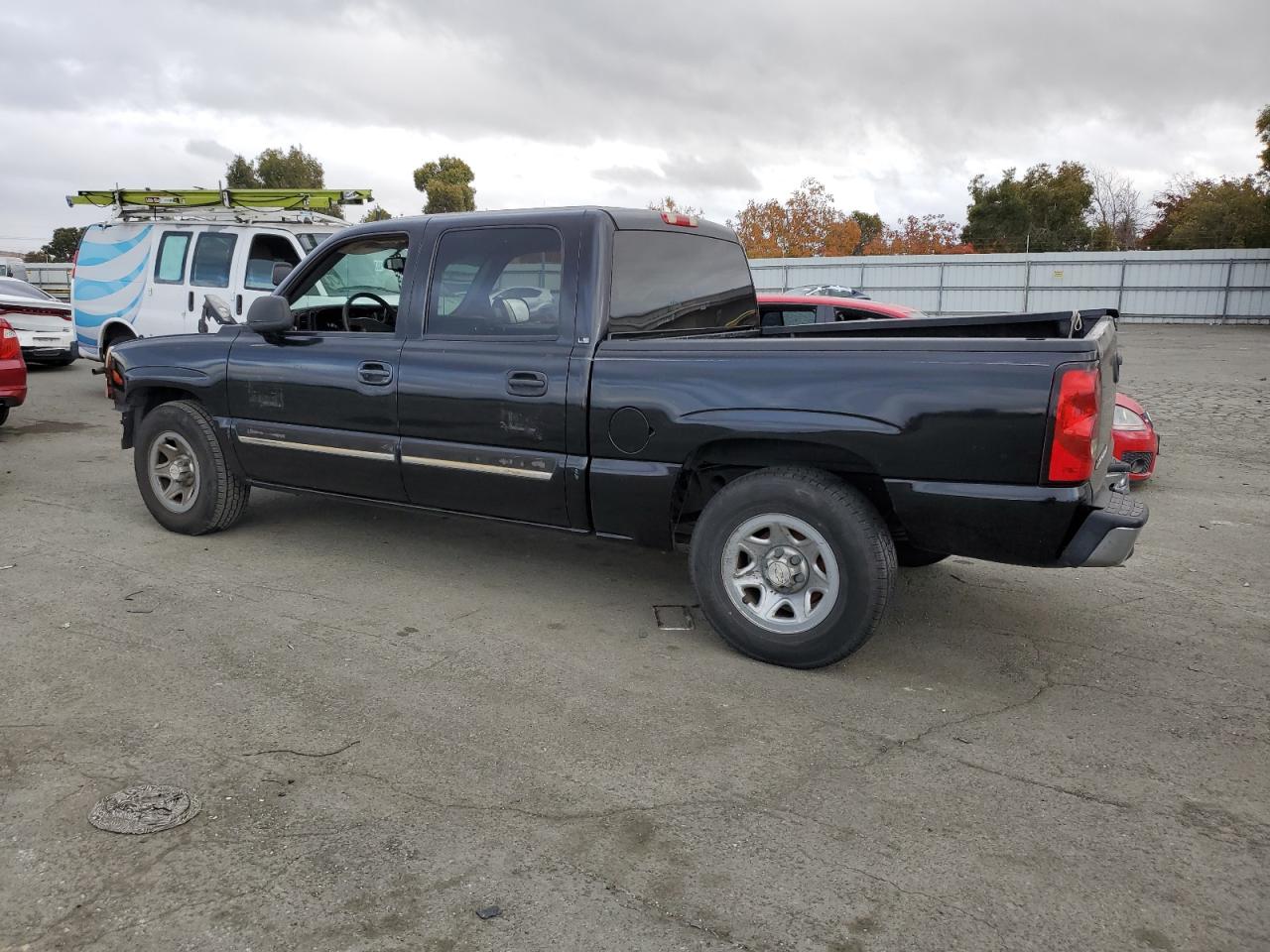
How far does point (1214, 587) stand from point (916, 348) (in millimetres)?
2773

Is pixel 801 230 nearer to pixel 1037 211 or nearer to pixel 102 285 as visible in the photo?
pixel 1037 211

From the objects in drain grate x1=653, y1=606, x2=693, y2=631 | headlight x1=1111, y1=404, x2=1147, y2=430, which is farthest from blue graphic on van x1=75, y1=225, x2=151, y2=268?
headlight x1=1111, y1=404, x2=1147, y2=430

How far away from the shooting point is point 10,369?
855 centimetres

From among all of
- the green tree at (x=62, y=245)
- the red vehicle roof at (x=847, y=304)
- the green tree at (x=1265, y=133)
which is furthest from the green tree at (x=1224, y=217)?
the green tree at (x=62, y=245)

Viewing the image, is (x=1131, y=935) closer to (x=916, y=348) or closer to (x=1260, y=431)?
(x=916, y=348)

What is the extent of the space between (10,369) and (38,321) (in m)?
6.33

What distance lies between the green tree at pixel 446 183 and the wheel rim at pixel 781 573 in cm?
4927

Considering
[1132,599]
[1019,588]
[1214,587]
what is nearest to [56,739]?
[1019,588]

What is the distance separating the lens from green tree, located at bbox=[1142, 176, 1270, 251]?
112ft

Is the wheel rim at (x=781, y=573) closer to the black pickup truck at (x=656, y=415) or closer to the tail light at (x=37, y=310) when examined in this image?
the black pickup truck at (x=656, y=415)

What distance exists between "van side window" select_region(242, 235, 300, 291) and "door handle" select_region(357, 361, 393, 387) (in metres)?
5.77

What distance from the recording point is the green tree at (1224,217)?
34.3 meters

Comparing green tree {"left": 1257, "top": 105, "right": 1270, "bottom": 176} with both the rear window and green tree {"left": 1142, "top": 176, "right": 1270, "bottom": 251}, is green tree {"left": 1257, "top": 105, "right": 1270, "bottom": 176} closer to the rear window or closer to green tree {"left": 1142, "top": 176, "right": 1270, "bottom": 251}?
green tree {"left": 1142, "top": 176, "right": 1270, "bottom": 251}

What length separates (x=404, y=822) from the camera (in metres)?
2.80
